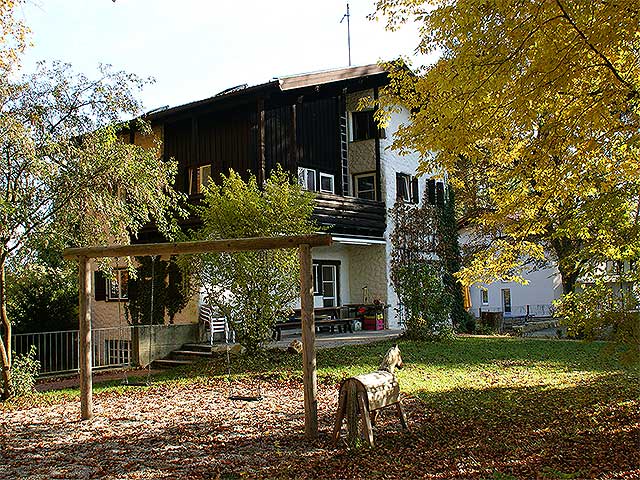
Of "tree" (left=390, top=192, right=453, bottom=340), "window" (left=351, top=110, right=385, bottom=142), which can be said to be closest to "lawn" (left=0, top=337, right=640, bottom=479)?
"tree" (left=390, top=192, right=453, bottom=340)

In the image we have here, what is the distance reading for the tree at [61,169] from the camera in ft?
37.9

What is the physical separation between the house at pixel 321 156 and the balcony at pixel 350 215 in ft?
0.12

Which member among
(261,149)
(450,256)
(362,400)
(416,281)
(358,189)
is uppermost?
(261,149)

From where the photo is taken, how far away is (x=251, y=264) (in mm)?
15172

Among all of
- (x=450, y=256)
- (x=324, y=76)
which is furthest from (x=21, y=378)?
(x=450, y=256)

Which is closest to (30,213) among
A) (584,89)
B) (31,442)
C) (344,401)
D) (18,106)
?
(18,106)

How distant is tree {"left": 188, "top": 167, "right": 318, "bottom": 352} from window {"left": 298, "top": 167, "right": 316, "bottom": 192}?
7.17m

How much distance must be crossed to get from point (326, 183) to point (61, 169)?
1305 cm

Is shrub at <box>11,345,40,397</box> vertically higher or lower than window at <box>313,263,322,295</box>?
lower

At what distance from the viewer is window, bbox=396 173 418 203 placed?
84.0 ft

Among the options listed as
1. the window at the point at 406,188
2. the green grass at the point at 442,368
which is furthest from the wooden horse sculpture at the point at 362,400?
the window at the point at 406,188

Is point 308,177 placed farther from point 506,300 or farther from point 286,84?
point 506,300

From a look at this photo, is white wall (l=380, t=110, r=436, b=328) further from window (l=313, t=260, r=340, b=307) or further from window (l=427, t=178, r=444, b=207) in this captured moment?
window (l=313, t=260, r=340, b=307)

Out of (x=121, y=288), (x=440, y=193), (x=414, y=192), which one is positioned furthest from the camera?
(x=440, y=193)
